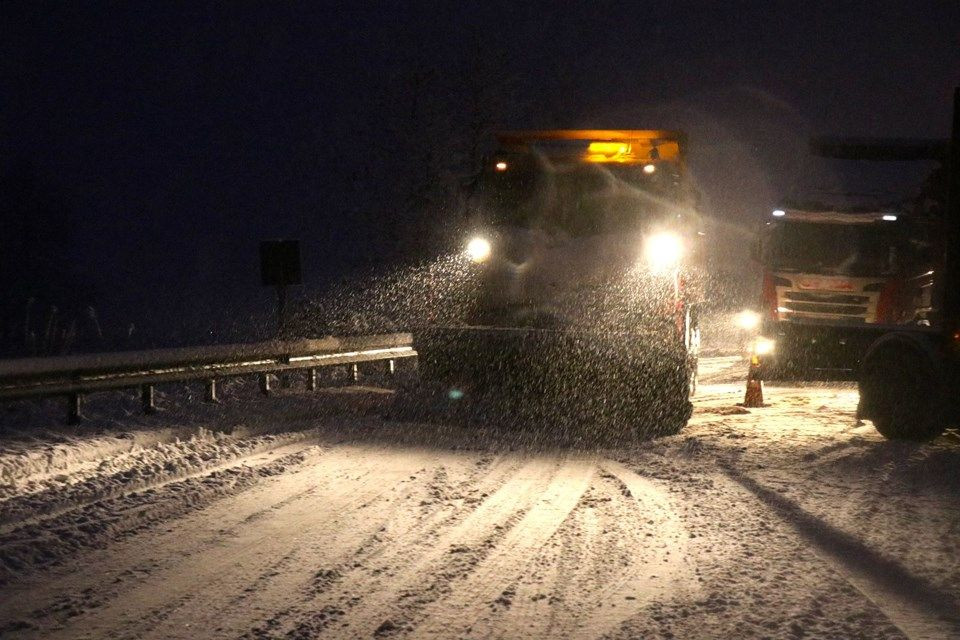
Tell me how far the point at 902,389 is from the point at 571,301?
14.0ft

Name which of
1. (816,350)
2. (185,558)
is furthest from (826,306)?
(185,558)

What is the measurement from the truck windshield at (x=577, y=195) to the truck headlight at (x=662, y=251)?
31 cm

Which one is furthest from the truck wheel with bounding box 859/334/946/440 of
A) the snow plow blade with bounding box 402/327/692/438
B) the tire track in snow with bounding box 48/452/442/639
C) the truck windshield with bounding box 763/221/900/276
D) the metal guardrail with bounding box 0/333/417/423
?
the metal guardrail with bounding box 0/333/417/423

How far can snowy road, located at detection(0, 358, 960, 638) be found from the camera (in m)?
5.07

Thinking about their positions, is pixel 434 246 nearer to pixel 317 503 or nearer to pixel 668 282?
pixel 668 282

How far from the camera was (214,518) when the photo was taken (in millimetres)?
7270

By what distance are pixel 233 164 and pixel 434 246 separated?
Answer: 108407 millimetres

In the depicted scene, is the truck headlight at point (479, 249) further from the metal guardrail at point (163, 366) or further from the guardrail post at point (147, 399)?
the guardrail post at point (147, 399)

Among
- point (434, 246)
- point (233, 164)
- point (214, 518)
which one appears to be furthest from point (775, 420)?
point (233, 164)

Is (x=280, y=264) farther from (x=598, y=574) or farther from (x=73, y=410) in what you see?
Answer: (x=598, y=574)

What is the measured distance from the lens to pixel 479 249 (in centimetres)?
1356

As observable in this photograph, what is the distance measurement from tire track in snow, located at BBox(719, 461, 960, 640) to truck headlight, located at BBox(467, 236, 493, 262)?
6684mm

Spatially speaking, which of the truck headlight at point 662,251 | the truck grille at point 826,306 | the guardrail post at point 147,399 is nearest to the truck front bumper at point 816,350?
the truck headlight at point 662,251

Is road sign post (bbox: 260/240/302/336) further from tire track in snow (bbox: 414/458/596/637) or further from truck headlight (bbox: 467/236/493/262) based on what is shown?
tire track in snow (bbox: 414/458/596/637)
